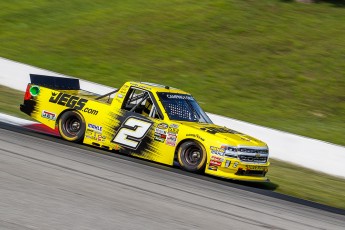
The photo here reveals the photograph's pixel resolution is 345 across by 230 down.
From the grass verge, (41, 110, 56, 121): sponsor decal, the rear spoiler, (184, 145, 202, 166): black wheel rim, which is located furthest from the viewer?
the grass verge

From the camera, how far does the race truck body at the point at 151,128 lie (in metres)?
11.9

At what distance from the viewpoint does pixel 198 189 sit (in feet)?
34.0

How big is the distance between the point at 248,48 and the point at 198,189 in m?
17.1

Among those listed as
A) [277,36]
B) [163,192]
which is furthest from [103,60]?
[163,192]

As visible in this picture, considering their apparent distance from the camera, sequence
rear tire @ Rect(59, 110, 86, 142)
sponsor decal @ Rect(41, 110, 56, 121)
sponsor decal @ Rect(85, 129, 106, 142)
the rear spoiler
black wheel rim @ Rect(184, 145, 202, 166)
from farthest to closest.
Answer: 1. the rear spoiler
2. sponsor decal @ Rect(41, 110, 56, 121)
3. rear tire @ Rect(59, 110, 86, 142)
4. sponsor decal @ Rect(85, 129, 106, 142)
5. black wheel rim @ Rect(184, 145, 202, 166)

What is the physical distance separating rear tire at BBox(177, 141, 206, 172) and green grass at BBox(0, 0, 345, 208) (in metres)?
5.85

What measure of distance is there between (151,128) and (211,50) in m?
14.6

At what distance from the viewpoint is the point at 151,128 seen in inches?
484

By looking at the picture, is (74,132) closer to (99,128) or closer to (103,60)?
(99,128)

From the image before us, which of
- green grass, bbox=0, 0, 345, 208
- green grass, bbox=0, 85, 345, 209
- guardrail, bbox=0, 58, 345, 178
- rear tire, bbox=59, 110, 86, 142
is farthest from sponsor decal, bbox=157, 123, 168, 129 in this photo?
green grass, bbox=0, 0, 345, 208

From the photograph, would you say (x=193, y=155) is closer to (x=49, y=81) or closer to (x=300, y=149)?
(x=49, y=81)

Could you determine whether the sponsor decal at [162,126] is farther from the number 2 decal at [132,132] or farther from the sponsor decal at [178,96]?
the sponsor decal at [178,96]

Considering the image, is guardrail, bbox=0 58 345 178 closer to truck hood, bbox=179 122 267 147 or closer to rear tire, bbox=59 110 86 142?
truck hood, bbox=179 122 267 147

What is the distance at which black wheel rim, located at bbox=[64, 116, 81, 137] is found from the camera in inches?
511
